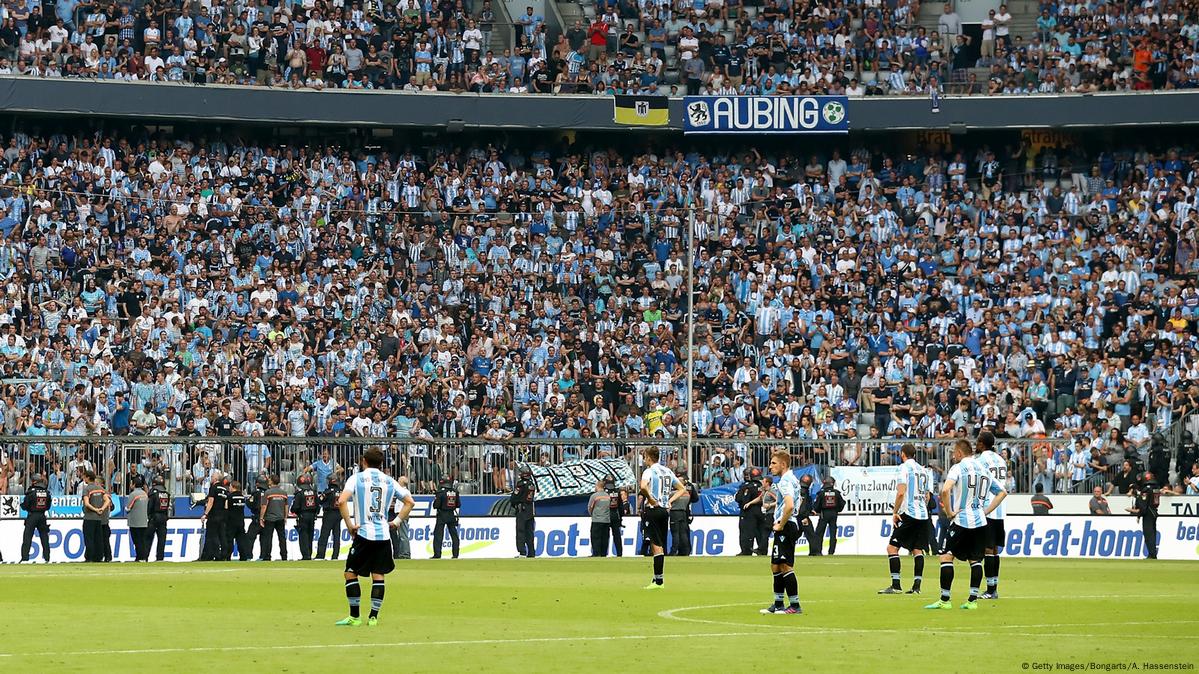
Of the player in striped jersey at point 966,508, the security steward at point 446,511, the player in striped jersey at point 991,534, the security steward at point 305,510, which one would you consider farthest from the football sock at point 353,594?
the security steward at point 446,511

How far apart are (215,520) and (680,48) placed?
2233cm

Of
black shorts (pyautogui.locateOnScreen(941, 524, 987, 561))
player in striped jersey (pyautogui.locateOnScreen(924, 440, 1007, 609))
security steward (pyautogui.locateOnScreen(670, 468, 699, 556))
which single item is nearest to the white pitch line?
player in striped jersey (pyautogui.locateOnScreen(924, 440, 1007, 609))

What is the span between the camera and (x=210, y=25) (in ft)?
164

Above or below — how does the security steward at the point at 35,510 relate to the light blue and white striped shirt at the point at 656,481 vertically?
below

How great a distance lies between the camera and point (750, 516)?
38.5 meters

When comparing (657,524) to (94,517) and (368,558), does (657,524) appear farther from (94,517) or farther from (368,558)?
(94,517)

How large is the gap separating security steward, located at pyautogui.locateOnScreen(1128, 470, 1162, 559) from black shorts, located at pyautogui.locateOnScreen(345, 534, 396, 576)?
22.1 meters

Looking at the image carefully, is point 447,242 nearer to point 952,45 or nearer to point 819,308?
point 819,308

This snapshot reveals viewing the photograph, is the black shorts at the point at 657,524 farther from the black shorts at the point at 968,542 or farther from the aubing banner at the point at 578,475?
the aubing banner at the point at 578,475

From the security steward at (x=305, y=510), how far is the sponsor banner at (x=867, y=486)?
10948mm

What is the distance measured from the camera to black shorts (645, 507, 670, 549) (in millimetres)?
26625

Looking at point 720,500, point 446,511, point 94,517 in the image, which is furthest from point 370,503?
point 720,500

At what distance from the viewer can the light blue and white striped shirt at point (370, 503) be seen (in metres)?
18.6

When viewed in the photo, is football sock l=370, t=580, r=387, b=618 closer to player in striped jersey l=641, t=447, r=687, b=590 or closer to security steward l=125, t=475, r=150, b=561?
player in striped jersey l=641, t=447, r=687, b=590
